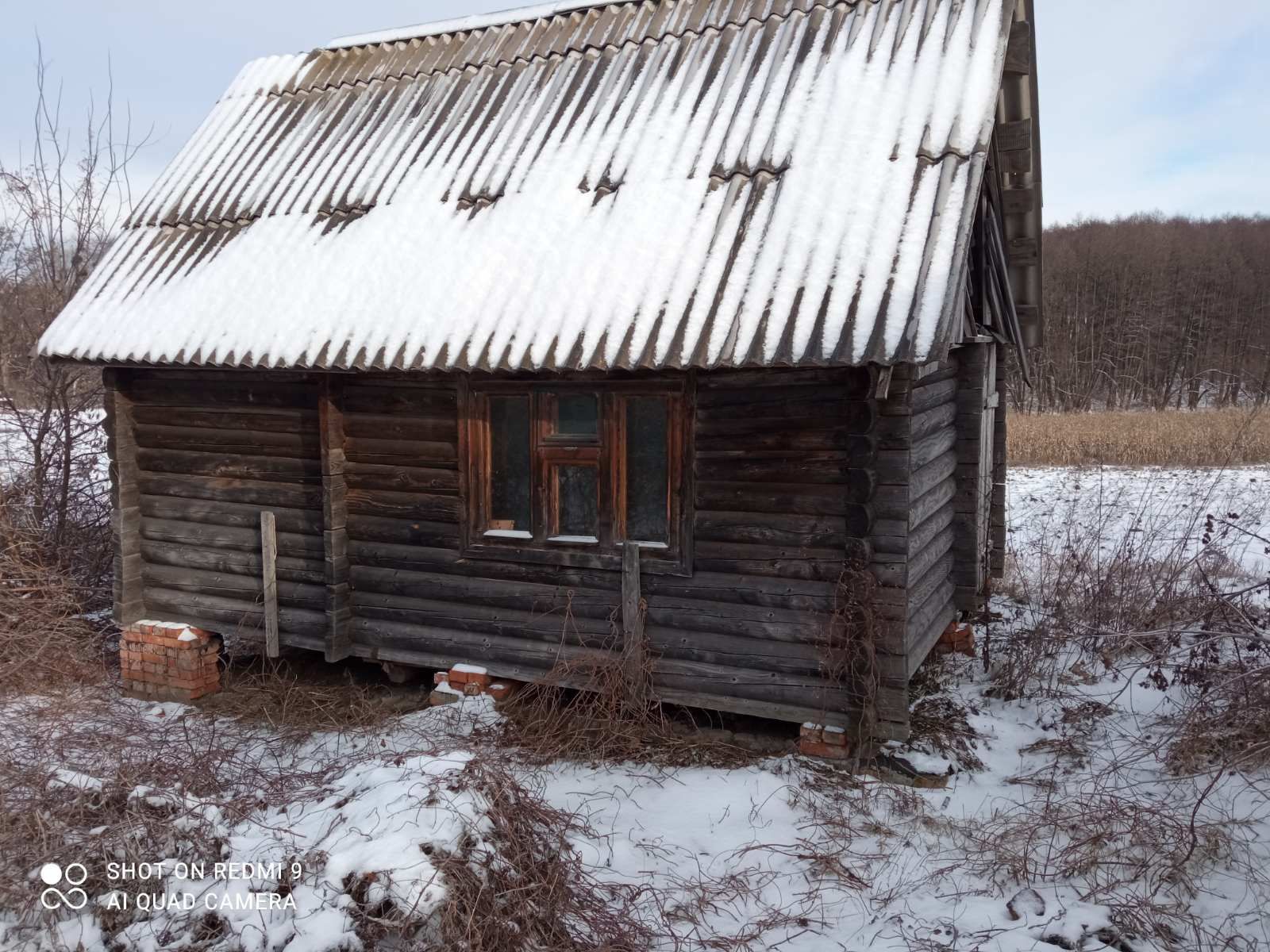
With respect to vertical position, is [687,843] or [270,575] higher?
[270,575]

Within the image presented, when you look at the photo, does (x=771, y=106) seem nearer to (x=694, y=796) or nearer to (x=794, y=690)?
(x=794, y=690)

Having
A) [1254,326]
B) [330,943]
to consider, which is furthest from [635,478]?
[1254,326]

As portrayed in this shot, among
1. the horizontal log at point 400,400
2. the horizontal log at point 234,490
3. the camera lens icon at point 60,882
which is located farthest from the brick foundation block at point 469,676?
the camera lens icon at point 60,882

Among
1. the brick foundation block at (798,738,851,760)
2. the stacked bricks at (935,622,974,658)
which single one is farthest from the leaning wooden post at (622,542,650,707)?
the stacked bricks at (935,622,974,658)

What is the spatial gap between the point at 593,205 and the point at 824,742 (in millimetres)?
3954

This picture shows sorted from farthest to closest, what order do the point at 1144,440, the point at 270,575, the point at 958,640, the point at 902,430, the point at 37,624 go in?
the point at 1144,440 < the point at 37,624 < the point at 958,640 < the point at 270,575 < the point at 902,430

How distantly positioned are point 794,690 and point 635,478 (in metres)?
1.72

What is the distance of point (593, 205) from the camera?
631 cm

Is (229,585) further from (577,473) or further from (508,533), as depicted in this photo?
(577,473)

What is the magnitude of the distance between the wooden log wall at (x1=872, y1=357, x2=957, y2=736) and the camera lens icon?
4231mm

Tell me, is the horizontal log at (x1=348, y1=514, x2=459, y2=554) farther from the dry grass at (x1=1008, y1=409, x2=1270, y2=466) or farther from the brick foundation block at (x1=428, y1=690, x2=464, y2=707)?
the dry grass at (x1=1008, y1=409, x2=1270, y2=466)

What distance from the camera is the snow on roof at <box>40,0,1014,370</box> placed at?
17.0 ft

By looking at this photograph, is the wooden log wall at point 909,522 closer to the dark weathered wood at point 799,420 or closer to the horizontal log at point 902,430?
the horizontal log at point 902,430

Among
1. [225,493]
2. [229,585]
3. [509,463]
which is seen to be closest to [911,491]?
[509,463]
